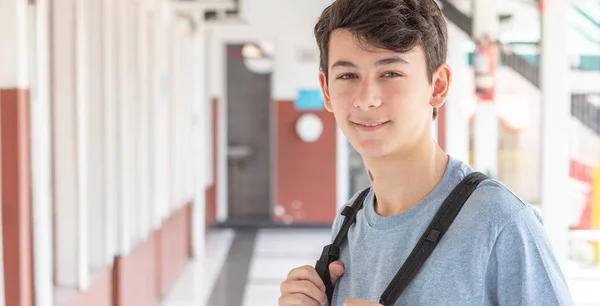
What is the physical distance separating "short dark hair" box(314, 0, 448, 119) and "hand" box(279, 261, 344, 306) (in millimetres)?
382

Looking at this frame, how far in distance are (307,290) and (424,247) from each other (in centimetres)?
26

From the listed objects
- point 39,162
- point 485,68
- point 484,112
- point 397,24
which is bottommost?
point 39,162

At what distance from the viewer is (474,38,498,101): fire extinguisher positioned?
14.6 feet

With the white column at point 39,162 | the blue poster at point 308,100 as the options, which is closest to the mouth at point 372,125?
the white column at point 39,162

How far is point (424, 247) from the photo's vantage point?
1044 mm

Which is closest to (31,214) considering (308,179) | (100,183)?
(100,183)

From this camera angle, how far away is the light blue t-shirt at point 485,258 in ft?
3.27

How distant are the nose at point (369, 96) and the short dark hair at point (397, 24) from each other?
0.06 metres

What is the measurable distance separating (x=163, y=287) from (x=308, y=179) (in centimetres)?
389

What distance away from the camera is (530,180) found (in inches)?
374

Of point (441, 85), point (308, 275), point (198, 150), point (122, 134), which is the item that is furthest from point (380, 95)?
point (198, 150)

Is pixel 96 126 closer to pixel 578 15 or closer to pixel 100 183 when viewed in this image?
pixel 100 183

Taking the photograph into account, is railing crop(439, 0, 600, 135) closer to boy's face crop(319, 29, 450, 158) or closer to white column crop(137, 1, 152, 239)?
white column crop(137, 1, 152, 239)

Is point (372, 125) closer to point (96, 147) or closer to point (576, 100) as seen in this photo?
point (96, 147)
